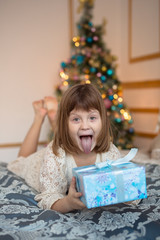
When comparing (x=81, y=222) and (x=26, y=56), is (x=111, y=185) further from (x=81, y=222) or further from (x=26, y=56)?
(x=26, y=56)

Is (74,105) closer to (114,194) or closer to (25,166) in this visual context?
(114,194)

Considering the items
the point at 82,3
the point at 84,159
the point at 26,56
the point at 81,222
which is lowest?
the point at 81,222

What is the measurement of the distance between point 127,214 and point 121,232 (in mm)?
134

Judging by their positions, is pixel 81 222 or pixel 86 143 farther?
pixel 86 143

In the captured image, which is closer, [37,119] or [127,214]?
[127,214]

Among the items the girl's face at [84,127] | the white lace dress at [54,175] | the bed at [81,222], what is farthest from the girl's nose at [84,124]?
the bed at [81,222]

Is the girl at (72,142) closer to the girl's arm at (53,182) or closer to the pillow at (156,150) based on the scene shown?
the girl's arm at (53,182)

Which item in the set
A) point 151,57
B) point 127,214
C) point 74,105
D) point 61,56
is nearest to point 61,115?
point 74,105

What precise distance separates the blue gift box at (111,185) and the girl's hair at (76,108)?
350mm

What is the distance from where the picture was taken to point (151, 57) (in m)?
3.87

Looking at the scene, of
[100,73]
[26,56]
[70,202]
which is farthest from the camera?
[26,56]

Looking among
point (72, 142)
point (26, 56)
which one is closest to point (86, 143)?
point (72, 142)

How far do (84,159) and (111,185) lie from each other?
1.57ft

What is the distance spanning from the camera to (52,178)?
52.3 inches
